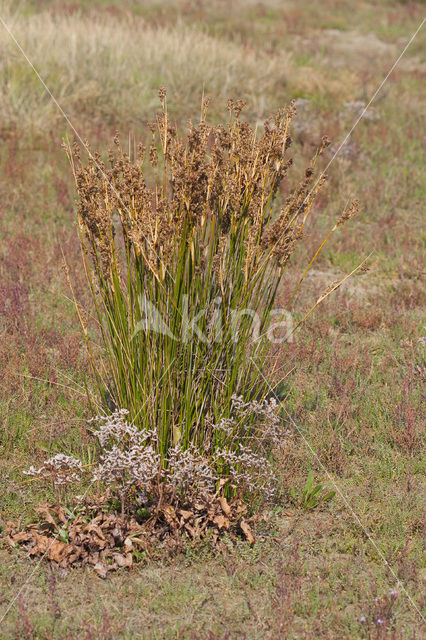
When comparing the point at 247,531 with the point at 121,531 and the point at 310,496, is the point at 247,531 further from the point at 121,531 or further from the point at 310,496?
the point at 121,531

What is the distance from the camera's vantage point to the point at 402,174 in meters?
8.70

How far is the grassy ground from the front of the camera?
3068 mm

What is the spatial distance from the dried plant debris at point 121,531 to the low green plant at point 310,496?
347mm

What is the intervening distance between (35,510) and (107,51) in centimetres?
920

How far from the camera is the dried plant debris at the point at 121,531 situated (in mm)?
3275

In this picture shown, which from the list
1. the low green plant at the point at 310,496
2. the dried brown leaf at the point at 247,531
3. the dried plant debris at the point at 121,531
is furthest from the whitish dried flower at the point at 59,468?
the low green plant at the point at 310,496

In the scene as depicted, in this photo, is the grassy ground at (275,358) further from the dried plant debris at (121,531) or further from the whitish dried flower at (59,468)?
the whitish dried flower at (59,468)

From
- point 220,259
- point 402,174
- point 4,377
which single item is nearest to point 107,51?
point 402,174

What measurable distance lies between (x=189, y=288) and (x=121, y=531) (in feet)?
4.01

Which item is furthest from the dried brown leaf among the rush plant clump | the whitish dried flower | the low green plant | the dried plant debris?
the whitish dried flower

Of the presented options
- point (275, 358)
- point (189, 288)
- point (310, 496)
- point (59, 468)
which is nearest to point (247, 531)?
point (310, 496)

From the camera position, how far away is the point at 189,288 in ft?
11.3

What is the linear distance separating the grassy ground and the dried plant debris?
0.09 m

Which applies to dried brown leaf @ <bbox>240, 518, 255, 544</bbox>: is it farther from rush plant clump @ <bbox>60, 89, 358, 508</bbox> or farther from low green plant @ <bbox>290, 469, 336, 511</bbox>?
low green plant @ <bbox>290, 469, 336, 511</bbox>
